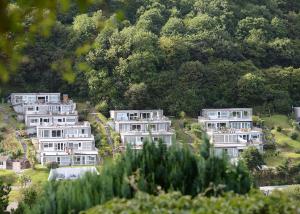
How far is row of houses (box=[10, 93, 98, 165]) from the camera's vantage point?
22864mm

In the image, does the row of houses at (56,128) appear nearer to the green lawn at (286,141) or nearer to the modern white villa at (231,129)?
the modern white villa at (231,129)

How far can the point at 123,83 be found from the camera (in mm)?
29672

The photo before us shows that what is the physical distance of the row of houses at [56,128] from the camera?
2286 centimetres

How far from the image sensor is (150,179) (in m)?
5.86

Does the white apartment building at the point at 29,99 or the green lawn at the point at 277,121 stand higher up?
the white apartment building at the point at 29,99

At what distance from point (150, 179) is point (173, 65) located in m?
25.5

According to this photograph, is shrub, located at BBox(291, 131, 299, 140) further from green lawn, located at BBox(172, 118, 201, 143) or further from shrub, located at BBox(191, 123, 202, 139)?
green lawn, located at BBox(172, 118, 201, 143)

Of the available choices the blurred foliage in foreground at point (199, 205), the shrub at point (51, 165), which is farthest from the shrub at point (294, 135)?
the blurred foliage in foreground at point (199, 205)

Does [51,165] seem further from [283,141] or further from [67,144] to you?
[283,141]

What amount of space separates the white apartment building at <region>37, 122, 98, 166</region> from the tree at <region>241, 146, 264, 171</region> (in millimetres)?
5486

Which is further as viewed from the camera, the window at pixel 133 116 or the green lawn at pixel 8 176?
the window at pixel 133 116

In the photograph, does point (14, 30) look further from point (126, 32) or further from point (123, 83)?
point (126, 32)

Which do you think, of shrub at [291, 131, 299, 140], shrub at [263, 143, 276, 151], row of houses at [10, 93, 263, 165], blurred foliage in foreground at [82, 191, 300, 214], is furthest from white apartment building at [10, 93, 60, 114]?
blurred foliage in foreground at [82, 191, 300, 214]

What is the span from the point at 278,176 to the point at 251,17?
623 inches
